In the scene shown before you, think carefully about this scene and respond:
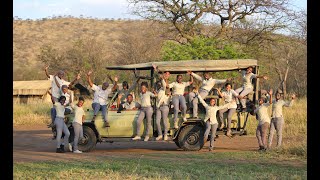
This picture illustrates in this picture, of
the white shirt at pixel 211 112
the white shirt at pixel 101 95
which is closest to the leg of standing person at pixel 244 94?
the white shirt at pixel 211 112

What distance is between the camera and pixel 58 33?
8281cm

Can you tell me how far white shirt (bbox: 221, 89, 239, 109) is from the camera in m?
17.2

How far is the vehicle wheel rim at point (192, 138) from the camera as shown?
17448 millimetres

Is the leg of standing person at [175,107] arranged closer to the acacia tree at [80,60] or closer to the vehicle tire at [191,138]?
the vehicle tire at [191,138]

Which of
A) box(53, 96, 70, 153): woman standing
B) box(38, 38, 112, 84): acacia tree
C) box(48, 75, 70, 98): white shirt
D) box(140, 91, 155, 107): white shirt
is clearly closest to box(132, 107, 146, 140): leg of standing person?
box(140, 91, 155, 107): white shirt

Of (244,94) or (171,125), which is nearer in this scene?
(171,125)

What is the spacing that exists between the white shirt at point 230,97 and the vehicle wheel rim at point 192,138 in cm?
130

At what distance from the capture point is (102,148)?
19.1m

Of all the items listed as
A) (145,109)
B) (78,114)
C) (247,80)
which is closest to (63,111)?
(78,114)

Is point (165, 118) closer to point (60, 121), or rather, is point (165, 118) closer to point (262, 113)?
point (262, 113)

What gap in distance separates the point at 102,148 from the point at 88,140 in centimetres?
183

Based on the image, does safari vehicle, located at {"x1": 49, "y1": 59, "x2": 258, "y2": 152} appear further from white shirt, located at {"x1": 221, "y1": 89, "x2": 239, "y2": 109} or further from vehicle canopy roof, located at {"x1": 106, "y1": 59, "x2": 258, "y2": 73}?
white shirt, located at {"x1": 221, "y1": 89, "x2": 239, "y2": 109}

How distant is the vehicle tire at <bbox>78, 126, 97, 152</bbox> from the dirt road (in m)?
0.25

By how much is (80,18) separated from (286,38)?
198ft
